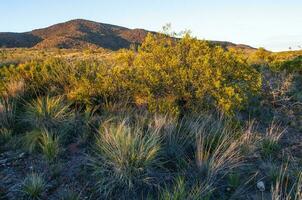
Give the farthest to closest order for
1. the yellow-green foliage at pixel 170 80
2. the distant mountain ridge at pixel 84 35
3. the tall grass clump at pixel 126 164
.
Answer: the distant mountain ridge at pixel 84 35 → the yellow-green foliage at pixel 170 80 → the tall grass clump at pixel 126 164

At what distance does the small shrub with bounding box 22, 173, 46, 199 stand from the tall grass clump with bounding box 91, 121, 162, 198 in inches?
31.6

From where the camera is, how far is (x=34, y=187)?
5.32 m

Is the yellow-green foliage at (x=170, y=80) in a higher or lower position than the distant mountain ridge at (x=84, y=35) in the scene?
higher

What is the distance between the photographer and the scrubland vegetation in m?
5.64

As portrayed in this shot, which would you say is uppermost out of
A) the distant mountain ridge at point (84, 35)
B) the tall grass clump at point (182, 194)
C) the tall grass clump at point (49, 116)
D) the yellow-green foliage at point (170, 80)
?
the yellow-green foliage at point (170, 80)

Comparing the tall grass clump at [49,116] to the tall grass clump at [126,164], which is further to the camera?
the tall grass clump at [49,116]

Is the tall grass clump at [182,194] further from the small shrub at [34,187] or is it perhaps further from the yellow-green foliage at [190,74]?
the yellow-green foliage at [190,74]

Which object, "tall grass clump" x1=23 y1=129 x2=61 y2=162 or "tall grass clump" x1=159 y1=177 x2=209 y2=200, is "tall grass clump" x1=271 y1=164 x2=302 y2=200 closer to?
"tall grass clump" x1=159 y1=177 x2=209 y2=200

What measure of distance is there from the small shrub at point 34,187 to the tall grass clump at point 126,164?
80 centimetres

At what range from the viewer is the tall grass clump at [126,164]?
5.50 meters

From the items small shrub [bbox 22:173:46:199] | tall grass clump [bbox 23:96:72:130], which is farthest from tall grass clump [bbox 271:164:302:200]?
tall grass clump [bbox 23:96:72:130]

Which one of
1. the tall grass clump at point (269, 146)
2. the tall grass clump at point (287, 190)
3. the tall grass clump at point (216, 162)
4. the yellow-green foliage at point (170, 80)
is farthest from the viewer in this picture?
the yellow-green foliage at point (170, 80)

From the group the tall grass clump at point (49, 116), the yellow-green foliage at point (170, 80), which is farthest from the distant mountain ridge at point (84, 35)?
the tall grass clump at point (49, 116)

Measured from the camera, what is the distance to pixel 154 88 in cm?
866
